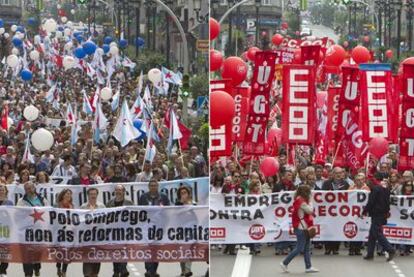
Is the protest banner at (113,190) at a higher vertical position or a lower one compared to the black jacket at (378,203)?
higher

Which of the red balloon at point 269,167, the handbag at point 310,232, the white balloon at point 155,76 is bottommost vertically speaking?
the handbag at point 310,232

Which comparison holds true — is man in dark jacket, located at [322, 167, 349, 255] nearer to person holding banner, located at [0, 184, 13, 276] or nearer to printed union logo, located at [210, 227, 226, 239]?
printed union logo, located at [210, 227, 226, 239]

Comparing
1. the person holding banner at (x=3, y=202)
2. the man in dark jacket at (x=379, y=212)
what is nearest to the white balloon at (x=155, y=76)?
the man in dark jacket at (x=379, y=212)

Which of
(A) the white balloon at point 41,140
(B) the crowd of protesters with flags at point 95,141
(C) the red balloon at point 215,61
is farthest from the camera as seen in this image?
(C) the red balloon at point 215,61

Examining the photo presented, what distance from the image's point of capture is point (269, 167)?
22.5 metres

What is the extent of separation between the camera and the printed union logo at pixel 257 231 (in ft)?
66.6

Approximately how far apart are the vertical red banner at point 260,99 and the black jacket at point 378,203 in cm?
426

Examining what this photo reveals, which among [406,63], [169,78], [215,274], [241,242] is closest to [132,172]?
[241,242]

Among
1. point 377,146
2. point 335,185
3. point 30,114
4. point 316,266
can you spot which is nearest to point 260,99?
A: point 377,146

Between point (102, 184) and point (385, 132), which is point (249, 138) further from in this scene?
point (102, 184)

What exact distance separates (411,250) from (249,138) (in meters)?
3.89

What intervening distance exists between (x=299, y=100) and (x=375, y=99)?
1.34 meters

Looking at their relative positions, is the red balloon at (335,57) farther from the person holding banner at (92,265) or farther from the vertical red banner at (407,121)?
the person holding banner at (92,265)

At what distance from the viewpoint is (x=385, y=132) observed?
76.7 feet
